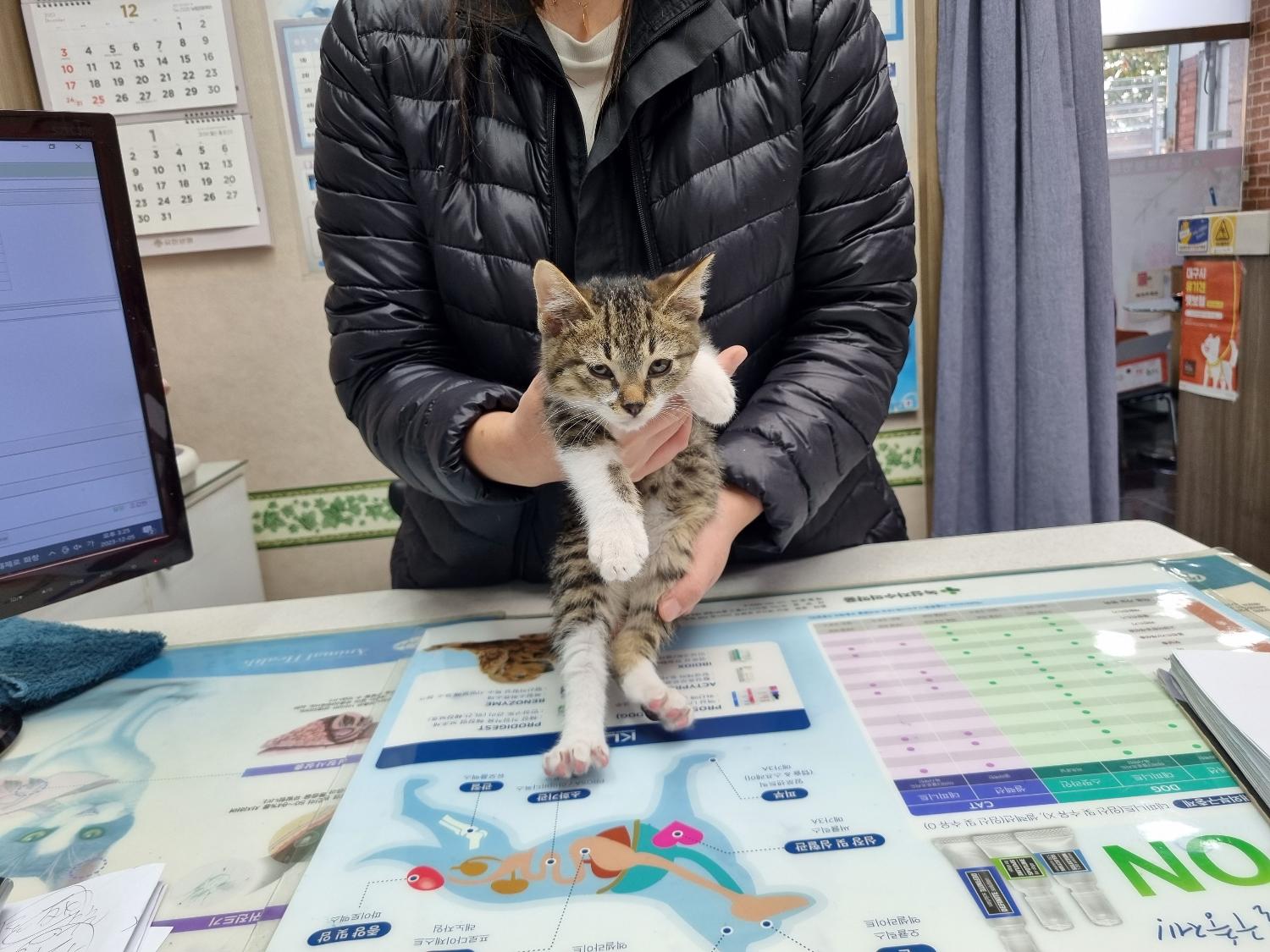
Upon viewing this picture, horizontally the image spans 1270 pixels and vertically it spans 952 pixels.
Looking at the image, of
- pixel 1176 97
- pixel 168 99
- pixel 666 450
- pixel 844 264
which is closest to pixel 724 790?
pixel 666 450

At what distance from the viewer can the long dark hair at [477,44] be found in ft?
3.56

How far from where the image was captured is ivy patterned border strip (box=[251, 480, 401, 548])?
255 centimetres

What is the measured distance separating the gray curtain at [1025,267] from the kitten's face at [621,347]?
1.53 metres

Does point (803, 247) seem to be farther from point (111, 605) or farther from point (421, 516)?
point (111, 605)

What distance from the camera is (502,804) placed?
0.73 meters

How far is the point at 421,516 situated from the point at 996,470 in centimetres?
178

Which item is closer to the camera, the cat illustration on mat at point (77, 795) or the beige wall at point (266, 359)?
the cat illustration on mat at point (77, 795)

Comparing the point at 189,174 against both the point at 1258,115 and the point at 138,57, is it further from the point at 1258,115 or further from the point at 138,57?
the point at 1258,115

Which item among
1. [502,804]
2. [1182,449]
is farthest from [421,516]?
[1182,449]

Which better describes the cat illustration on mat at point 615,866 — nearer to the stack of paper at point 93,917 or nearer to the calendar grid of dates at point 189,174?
the stack of paper at point 93,917

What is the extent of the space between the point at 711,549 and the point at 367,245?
0.64 metres

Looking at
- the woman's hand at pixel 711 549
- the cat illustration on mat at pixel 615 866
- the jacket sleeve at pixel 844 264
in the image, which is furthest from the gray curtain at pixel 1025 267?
the cat illustration on mat at pixel 615 866

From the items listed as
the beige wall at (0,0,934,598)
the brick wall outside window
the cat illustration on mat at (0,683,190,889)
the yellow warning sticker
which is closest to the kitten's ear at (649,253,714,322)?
the cat illustration on mat at (0,683,190,889)

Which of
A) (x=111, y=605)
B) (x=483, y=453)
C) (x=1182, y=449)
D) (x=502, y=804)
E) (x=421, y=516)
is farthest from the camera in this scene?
(x=1182, y=449)
